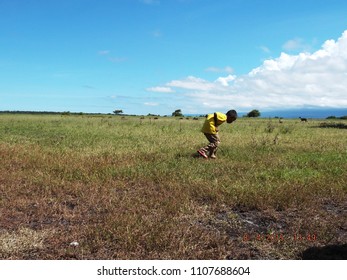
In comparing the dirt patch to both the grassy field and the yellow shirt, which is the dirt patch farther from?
the yellow shirt

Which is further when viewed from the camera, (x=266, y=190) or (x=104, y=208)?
(x=266, y=190)

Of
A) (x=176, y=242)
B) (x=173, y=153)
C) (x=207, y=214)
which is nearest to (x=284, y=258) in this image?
(x=176, y=242)

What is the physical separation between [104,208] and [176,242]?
2.15 m

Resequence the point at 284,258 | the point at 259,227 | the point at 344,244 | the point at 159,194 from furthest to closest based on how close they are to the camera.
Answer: the point at 159,194 → the point at 259,227 → the point at 344,244 → the point at 284,258

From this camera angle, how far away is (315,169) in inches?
417

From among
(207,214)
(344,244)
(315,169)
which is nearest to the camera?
(344,244)

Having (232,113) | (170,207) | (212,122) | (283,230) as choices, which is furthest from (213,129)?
(283,230)

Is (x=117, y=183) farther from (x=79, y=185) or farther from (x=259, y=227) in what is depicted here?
(x=259, y=227)

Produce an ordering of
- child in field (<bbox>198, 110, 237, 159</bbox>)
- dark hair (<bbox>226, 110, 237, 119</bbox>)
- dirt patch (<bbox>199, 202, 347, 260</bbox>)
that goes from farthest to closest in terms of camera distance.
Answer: dark hair (<bbox>226, 110, 237, 119</bbox>) < child in field (<bbox>198, 110, 237, 159</bbox>) < dirt patch (<bbox>199, 202, 347, 260</bbox>)

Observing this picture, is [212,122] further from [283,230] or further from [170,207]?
[283,230]

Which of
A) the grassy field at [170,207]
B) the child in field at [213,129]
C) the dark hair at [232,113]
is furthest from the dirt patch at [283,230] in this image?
the dark hair at [232,113]

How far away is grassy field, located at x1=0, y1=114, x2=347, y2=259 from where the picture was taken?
5090 mm

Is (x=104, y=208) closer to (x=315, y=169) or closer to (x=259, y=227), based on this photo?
(x=259, y=227)

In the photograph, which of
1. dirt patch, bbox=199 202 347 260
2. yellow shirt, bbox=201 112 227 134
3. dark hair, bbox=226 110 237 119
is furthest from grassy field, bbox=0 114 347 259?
dark hair, bbox=226 110 237 119
